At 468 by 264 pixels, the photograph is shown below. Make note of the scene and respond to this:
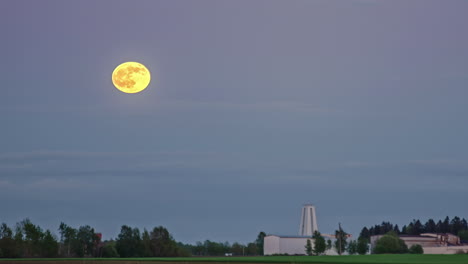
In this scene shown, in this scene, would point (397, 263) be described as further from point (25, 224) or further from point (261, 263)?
point (25, 224)

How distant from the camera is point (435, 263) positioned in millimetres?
112875

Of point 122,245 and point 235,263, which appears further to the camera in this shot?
point 122,245

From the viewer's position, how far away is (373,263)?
11869cm

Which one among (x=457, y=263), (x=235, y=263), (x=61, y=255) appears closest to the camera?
(x=457, y=263)

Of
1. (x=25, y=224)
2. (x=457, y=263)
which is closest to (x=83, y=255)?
(x=25, y=224)

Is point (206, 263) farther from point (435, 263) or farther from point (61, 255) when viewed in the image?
point (61, 255)

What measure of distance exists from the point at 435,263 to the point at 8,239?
4163 inches

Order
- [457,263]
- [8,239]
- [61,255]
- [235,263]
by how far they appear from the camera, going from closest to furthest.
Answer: [457,263], [235,263], [8,239], [61,255]

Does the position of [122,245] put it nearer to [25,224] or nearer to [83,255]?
[83,255]

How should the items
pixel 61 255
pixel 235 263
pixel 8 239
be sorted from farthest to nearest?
pixel 61 255, pixel 8 239, pixel 235 263

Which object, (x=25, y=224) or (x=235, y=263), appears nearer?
(x=235, y=263)

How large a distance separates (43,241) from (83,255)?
1560 cm

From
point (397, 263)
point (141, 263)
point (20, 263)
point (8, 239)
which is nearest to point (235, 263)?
point (141, 263)

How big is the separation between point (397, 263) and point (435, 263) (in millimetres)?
8104
